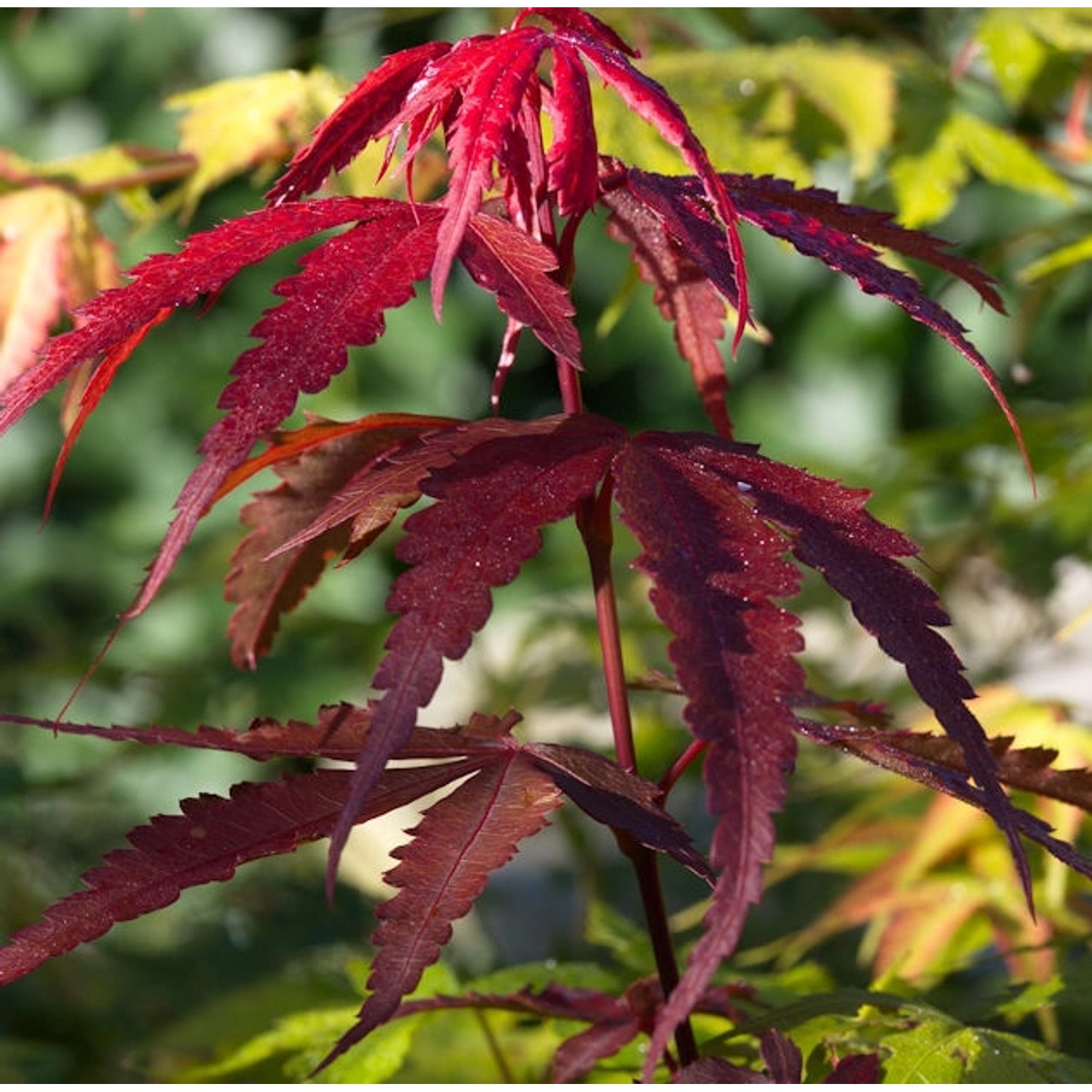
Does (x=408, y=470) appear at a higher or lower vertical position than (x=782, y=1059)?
higher

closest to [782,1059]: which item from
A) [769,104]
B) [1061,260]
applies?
[1061,260]

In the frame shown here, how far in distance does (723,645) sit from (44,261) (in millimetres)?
620

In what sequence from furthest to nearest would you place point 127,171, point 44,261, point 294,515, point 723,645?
1. point 127,171
2. point 44,261
3. point 294,515
4. point 723,645

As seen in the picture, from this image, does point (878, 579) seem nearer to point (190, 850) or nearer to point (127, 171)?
point (190, 850)

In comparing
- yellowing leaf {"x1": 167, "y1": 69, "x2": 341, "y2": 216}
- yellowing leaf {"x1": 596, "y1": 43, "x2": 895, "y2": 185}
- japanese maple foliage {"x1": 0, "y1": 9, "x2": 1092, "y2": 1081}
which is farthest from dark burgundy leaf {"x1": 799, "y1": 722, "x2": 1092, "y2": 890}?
yellowing leaf {"x1": 167, "y1": 69, "x2": 341, "y2": 216}

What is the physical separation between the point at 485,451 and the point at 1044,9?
0.78m

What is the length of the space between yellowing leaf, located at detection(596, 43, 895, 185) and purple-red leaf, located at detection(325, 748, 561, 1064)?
48 centimetres

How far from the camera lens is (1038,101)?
112 cm

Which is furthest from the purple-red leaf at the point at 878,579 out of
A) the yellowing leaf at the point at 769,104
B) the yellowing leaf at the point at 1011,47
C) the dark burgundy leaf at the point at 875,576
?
Answer: the yellowing leaf at the point at 1011,47

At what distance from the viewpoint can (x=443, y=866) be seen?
0.40m

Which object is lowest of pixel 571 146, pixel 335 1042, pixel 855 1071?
pixel 335 1042

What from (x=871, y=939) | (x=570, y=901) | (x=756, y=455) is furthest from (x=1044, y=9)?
(x=570, y=901)

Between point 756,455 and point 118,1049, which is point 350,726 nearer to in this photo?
point 756,455

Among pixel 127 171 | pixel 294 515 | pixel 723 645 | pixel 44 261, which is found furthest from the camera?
pixel 127 171
